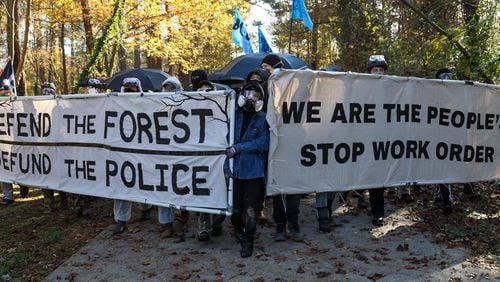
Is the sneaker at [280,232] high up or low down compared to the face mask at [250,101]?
down

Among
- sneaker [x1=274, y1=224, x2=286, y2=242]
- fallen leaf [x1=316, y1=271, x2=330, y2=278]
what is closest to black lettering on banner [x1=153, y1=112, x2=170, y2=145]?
sneaker [x1=274, y1=224, x2=286, y2=242]

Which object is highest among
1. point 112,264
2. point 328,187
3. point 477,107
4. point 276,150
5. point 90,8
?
point 90,8

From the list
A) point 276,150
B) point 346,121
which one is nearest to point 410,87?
point 346,121

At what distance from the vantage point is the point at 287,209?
6.30m

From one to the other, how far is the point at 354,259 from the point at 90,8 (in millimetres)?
14593

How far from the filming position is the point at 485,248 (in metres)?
5.98

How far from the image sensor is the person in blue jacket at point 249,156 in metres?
5.60

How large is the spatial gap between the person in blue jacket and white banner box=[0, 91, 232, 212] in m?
0.18

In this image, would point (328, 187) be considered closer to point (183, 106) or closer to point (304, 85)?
point (304, 85)

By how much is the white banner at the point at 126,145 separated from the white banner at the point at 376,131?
792 mm

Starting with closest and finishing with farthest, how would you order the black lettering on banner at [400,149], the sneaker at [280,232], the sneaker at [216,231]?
the sneaker at [280,232] < the black lettering on banner at [400,149] < the sneaker at [216,231]

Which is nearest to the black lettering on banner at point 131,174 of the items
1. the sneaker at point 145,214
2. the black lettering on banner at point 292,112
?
the sneaker at point 145,214

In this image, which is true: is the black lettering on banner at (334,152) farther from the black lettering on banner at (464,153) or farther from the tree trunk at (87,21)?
the tree trunk at (87,21)

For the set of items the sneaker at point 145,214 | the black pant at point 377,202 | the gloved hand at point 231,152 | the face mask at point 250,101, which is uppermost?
the face mask at point 250,101
